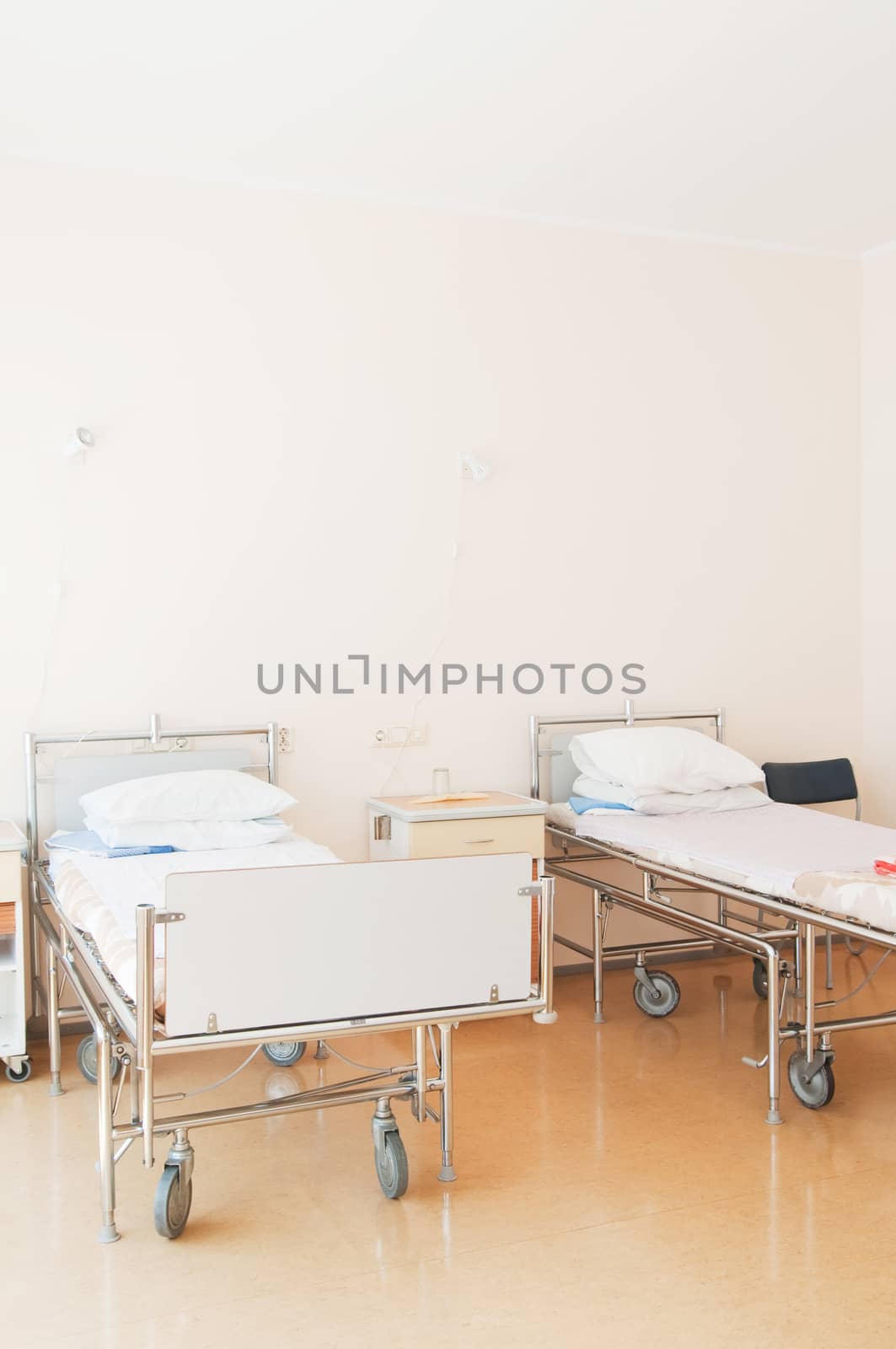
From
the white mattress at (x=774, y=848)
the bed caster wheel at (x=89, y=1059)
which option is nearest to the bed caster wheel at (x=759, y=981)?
the white mattress at (x=774, y=848)

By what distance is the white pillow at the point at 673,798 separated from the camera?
168 inches

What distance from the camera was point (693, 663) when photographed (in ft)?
16.3

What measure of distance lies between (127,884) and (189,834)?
520 millimetres

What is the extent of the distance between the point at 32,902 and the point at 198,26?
2.73 m

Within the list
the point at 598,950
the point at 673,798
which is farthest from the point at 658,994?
the point at 673,798

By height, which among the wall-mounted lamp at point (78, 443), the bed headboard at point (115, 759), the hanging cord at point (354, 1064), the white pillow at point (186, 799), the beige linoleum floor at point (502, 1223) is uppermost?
the wall-mounted lamp at point (78, 443)

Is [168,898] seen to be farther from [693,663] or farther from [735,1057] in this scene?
[693,663]

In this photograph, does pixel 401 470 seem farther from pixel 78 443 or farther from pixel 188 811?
pixel 188 811

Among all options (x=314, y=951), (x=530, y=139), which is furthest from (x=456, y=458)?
(x=314, y=951)

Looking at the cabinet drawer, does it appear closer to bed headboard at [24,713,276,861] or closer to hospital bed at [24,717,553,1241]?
bed headboard at [24,713,276,861]

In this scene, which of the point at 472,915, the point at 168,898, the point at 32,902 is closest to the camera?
the point at 168,898

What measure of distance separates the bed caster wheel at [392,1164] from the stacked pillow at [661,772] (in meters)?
1.80

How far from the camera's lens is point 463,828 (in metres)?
4.06

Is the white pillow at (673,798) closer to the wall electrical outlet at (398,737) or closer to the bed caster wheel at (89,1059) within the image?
the wall electrical outlet at (398,737)
